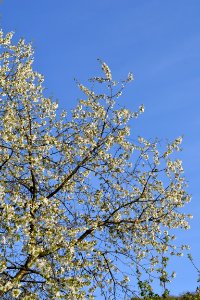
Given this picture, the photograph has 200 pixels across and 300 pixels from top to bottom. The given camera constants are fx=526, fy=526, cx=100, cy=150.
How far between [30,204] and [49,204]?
1.46m

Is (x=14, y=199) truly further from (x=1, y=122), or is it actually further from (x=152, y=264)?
(x=152, y=264)

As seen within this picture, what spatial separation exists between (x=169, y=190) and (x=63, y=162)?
4.30m

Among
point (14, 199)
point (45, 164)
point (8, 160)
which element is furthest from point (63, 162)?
point (14, 199)

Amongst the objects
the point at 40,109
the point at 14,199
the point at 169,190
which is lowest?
the point at 14,199

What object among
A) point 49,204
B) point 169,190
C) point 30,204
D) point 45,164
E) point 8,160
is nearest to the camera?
point 30,204

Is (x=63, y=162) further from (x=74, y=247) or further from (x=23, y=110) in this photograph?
(x=74, y=247)

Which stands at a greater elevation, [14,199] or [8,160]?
[8,160]

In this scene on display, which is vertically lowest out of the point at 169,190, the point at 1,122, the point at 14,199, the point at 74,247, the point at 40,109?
the point at 74,247

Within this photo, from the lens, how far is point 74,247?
16078mm

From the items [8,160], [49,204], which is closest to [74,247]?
[49,204]

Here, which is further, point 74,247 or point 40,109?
point 40,109

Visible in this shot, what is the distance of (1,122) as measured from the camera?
1791 cm

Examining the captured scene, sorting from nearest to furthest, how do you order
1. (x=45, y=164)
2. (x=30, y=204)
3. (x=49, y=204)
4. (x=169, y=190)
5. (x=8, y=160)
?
(x=30, y=204) < (x=49, y=204) < (x=8, y=160) < (x=45, y=164) < (x=169, y=190)

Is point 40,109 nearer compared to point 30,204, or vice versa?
point 30,204
